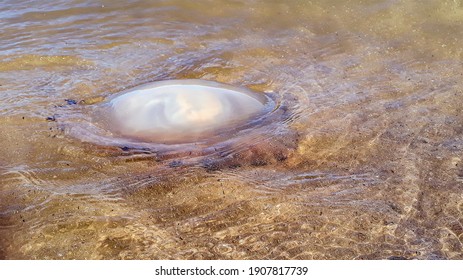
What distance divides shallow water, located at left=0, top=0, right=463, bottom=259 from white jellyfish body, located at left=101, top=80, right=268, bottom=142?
189mm

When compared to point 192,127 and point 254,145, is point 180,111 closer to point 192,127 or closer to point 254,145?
point 192,127

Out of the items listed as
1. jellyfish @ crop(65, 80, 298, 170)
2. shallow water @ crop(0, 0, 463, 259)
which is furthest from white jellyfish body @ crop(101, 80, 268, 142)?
shallow water @ crop(0, 0, 463, 259)

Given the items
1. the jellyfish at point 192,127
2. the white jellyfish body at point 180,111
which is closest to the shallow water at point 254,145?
the jellyfish at point 192,127

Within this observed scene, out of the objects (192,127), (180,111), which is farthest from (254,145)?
(180,111)

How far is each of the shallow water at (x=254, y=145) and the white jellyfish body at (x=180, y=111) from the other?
0.62ft

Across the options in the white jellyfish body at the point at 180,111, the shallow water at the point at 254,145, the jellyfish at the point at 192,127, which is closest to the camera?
the shallow water at the point at 254,145

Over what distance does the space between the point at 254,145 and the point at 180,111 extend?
743 millimetres

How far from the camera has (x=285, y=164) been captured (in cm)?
451

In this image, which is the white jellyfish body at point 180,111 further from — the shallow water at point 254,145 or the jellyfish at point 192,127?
the shallow water at point 254,145

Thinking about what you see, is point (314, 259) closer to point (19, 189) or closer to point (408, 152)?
point (408, 152)

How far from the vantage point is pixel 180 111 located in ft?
15.9

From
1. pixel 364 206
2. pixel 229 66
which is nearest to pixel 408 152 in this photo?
pixel 364 206

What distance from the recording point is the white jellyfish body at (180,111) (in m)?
4.82

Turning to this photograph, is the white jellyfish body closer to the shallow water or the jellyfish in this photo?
the jellyfish
